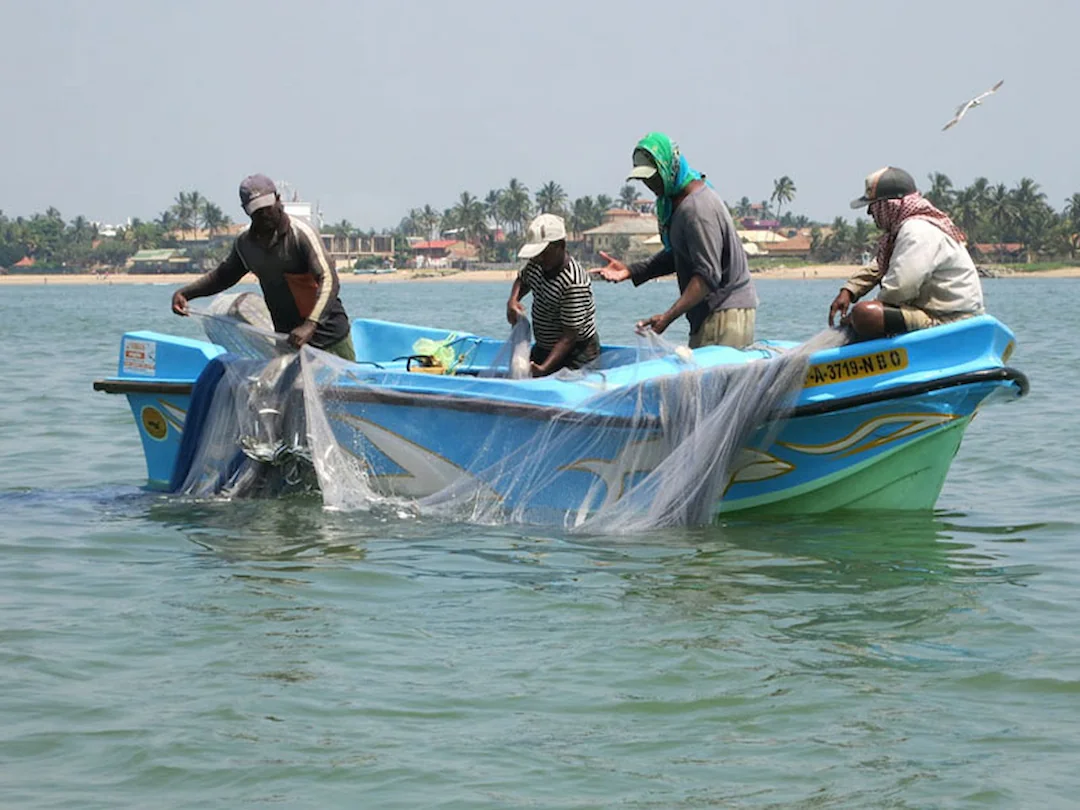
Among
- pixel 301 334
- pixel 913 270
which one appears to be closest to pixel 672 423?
pixel 913 270

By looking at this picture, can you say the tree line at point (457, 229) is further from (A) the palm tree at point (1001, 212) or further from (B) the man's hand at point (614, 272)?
(B) the man's hand at point (614, 272)

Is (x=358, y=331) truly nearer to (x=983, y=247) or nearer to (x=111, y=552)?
(x=111, y=552)

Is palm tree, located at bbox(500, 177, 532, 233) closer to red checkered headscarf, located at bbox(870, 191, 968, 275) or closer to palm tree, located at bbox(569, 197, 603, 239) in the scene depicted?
palm tree, located at bbox(569, 197, 603, 239)

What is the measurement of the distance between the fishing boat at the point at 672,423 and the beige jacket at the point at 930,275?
25 cm

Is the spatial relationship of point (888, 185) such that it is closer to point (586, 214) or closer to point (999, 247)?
point (999, 247)

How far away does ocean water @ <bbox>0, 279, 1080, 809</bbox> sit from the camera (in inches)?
198

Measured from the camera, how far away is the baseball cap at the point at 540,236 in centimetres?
859

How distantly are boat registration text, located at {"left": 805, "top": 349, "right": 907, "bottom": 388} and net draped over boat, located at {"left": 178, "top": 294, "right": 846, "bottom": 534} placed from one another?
0.30 ft

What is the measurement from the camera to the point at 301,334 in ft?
29.7

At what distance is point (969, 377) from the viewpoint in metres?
7.56

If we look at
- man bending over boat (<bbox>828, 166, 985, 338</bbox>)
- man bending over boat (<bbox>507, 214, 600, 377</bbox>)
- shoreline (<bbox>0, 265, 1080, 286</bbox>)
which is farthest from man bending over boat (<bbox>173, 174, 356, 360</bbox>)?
shoreline (<bbox>0, 265, 1080, 286</bbox>)

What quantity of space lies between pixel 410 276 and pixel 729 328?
139 metres

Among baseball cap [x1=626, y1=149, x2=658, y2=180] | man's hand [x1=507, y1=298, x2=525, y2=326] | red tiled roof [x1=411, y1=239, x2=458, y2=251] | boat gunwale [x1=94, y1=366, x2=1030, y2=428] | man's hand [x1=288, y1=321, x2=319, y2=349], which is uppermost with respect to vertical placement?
red tiled roof [x1=411, y1=239, x2=458, y2=251]

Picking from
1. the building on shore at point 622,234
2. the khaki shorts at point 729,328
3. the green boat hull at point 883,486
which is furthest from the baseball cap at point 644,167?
the building on shore at point 622,234
